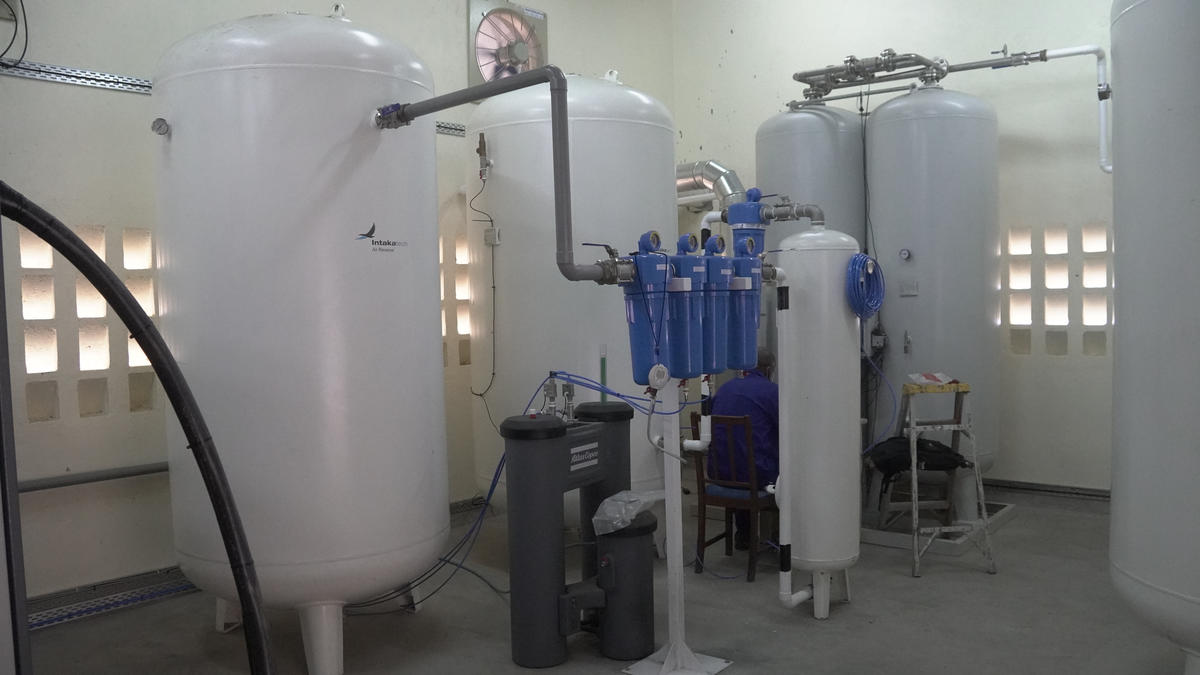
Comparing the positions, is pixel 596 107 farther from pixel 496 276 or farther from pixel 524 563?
pixel 524 563

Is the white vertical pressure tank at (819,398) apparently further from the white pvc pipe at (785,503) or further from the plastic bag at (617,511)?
the plastic bag at (617,511)

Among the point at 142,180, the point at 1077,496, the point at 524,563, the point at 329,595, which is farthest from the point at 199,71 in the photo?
the point at 1077,496

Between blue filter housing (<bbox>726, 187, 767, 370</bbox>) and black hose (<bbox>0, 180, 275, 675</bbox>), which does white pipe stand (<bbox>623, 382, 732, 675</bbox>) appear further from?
black hose (<bbox>0, 180, 275, 675</bbox>)

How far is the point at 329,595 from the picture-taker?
3150 millimetres

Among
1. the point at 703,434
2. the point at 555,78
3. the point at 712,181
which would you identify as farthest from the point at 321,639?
the point at 712,181

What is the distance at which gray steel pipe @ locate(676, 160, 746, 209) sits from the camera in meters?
5.50

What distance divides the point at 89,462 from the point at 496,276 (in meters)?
1.96

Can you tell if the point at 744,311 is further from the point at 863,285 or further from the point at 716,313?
the point at 863,285

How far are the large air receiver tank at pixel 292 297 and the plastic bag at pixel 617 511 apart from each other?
70 cm

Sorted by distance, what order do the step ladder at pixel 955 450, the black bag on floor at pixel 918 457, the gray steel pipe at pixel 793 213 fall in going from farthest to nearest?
the black bag on floor at pixel 918 457 → the step ladder at pixel 955 450 → the gray steel pipe at pixel 793 213

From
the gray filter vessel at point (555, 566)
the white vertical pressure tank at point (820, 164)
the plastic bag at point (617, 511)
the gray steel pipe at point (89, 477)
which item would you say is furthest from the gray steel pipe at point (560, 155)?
the white vertical pressure tank at point (820, 164)

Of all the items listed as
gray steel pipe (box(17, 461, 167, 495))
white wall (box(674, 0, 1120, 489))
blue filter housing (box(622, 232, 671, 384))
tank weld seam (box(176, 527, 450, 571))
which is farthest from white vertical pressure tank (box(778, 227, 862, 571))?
gray steel pipe (box(17, 461, 167, 495))

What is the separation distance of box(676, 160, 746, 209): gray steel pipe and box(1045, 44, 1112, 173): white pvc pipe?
77.4 inches

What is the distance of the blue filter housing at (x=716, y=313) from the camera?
3.25 meters
